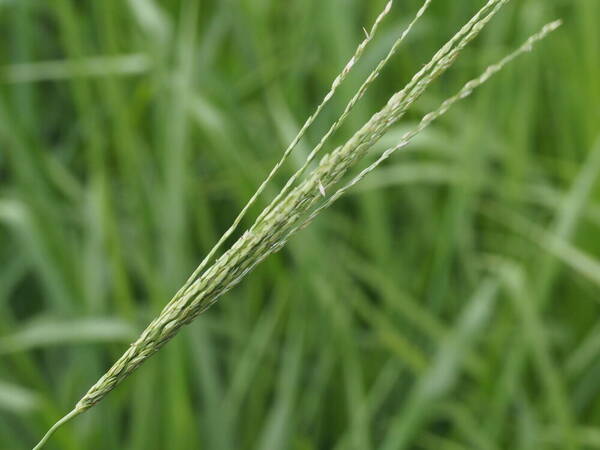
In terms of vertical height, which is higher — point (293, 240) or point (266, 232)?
point (293, 240)

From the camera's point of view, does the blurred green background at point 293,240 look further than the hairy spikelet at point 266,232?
Yes

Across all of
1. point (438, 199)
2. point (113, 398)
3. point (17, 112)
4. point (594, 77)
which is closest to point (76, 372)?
point (113, 398)

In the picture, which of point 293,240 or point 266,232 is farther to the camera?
point 293,240

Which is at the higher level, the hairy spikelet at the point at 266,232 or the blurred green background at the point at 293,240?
the blurred green background at the point at 293,240

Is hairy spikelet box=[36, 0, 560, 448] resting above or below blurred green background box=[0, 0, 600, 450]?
below

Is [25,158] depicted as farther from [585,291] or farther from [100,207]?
[585,291]

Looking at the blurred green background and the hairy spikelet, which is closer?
the hairy spikelet

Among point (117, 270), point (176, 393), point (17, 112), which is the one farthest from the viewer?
point (17, 112)

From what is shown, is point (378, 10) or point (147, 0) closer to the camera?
point (147, 0)
